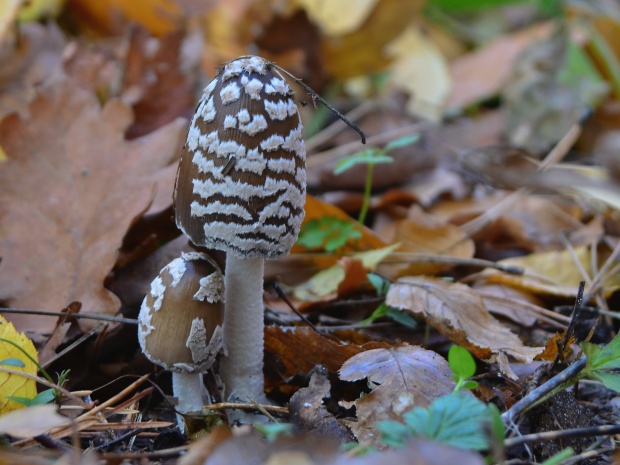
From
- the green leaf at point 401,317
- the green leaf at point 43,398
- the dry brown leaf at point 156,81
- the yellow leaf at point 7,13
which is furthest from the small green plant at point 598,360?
the yellow leaf at point 7,13

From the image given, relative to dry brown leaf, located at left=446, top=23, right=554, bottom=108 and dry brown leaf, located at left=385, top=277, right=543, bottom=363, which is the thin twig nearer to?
dry brown leaf, located at left=385, top=277, right=543, bottom=363

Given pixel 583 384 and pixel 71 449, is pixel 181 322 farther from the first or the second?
pixel 583 384

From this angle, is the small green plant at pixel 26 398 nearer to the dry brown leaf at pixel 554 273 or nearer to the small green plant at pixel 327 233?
the small green plant at pixel 327 233

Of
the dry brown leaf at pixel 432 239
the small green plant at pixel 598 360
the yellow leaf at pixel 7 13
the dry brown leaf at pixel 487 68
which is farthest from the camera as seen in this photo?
the dry brown leaf at pixel 487 68

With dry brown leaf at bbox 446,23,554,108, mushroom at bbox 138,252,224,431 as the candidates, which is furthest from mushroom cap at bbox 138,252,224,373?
dry brown leaf at bbox 446,23,554,108

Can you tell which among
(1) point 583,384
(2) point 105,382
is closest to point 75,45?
(2) point 105,382

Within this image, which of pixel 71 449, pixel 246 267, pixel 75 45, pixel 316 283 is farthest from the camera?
pixel 75 45
